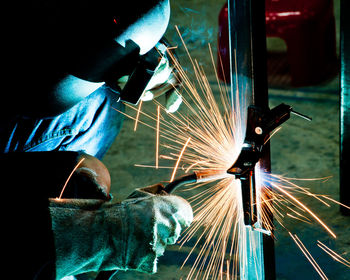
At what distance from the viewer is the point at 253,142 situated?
126 cm

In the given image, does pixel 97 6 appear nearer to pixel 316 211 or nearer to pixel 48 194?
pixel 48 194

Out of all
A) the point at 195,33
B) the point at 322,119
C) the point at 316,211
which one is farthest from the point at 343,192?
the point at 195,33

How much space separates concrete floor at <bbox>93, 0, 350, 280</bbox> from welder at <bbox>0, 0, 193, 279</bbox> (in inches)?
30.3

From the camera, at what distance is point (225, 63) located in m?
4.14

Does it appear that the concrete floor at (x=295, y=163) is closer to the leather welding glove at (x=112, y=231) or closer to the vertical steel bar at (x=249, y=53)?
the leather welding glove at (x=112, y=231)

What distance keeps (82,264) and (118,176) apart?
1.63 metres

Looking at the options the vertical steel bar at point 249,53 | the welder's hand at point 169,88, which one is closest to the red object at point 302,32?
the welder's hand at point 169,88

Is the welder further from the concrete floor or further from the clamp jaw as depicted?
the concrete floor

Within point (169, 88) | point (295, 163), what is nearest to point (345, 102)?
point (295, 163)

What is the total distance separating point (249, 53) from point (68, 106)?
0.65m

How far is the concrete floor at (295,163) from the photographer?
208 centimetres

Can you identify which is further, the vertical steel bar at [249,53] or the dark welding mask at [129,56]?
the dark welding mask at [129,56]

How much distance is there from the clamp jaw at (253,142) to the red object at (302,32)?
8.78 ft

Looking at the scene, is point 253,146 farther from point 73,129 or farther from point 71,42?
point 73,129
